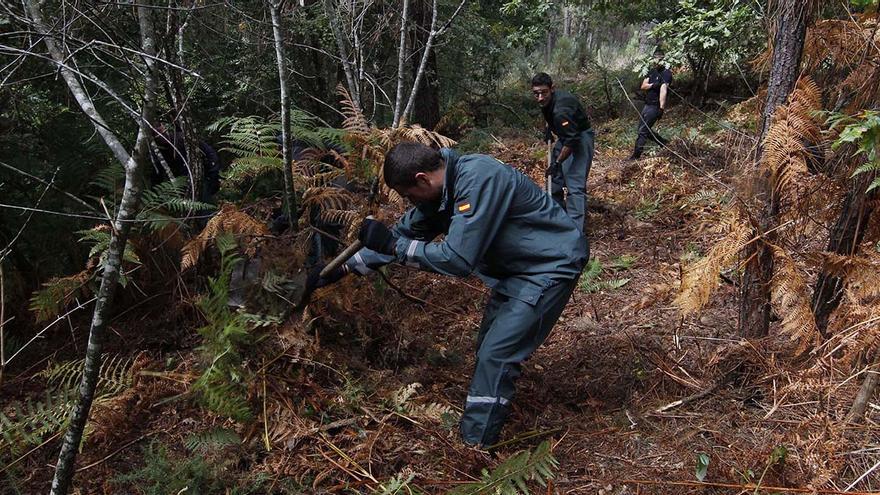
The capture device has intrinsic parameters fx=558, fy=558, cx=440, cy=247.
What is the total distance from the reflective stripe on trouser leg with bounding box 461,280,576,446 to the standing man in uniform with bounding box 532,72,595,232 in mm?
3068

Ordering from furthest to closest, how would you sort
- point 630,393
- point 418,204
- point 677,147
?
point 677,147 → point 630,393 → point 418,204

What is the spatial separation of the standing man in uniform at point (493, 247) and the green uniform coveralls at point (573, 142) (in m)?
2.91

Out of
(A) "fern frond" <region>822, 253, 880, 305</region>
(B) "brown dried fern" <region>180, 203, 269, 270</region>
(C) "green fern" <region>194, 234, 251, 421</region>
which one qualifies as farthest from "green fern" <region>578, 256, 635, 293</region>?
(C) "green fern" <region>194, 234, 251, 421</region>

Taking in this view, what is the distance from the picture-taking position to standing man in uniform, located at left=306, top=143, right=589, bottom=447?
2.76 metres

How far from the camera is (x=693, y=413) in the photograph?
9.82 feet

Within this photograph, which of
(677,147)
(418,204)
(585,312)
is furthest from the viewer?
(677,147)

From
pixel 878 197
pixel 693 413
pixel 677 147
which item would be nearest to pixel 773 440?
pixel 693 413

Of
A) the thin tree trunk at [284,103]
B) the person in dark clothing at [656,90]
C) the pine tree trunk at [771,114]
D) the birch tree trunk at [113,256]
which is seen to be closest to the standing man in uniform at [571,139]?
the pine tree trunk at [771,114]

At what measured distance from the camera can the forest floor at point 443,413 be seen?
255cm

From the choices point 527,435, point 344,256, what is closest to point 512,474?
point 527,435

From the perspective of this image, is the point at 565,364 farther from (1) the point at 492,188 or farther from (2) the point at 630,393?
(1) the point at 492,188

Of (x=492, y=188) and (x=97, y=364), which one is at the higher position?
(x=492, y=188)

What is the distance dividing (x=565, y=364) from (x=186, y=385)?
2.38 m

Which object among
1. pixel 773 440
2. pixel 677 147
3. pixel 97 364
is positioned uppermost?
pixel 97 364
